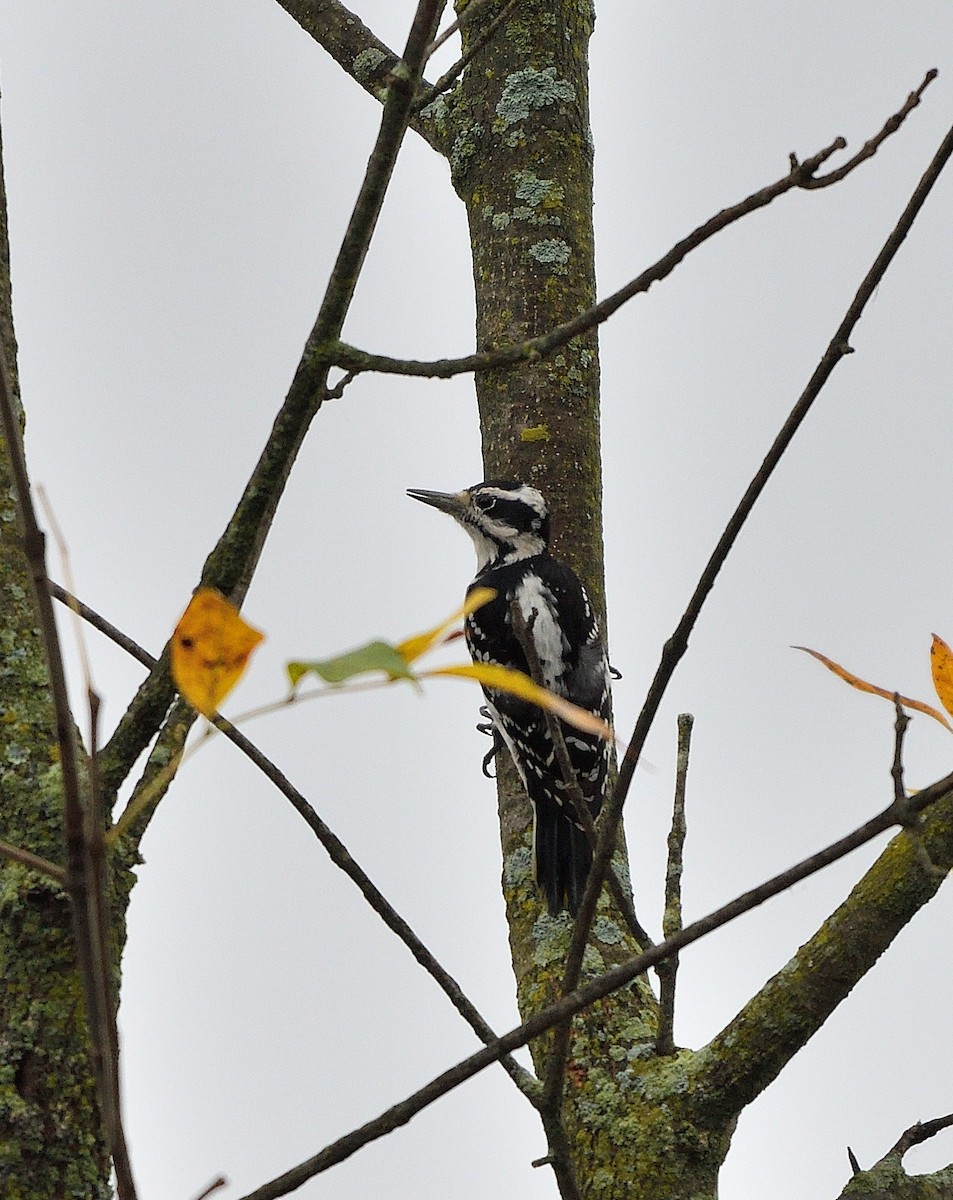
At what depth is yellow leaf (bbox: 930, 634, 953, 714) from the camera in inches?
36.7

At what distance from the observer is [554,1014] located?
2.87 feet

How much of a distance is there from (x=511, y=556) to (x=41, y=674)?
2.63 metres

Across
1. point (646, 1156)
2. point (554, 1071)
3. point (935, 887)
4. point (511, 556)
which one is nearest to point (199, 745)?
point (554, 1071)

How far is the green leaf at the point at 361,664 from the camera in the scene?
1.87ft

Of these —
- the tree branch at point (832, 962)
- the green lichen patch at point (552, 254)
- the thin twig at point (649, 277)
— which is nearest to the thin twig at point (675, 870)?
the tree branch at point (832, 962)

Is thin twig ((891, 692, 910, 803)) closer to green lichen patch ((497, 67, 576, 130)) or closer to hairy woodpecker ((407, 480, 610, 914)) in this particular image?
hairy woodpecker ((407, 480, 610, 914))

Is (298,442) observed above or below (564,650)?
below

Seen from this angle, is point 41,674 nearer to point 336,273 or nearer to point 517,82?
point 336,273

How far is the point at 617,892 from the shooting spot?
1686 millimetres

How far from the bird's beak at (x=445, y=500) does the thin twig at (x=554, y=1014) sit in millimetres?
3171

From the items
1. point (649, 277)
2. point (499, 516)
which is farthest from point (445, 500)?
point (649, 277)

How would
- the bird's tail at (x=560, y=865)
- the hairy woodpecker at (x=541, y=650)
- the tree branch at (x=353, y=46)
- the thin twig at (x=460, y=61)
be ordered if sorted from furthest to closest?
the tree branch at (x=353, y=46) → the hairy woodpecker at (x=541, y=650) → the bird's tail at (x=560, y=865) → the thin twig at (x=460, y=61)

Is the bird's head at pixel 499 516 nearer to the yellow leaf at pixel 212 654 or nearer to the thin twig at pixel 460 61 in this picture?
the thin twig at pixel 460 61

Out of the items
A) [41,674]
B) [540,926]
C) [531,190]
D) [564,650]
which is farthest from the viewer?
[564,650]
